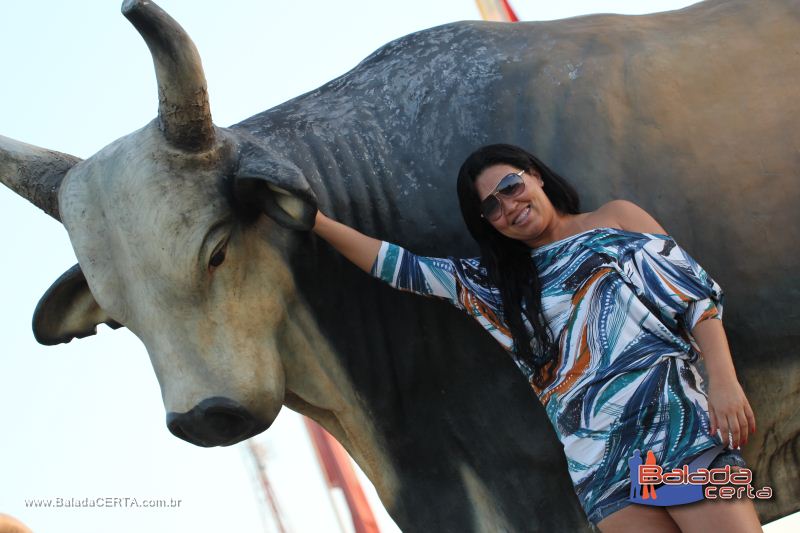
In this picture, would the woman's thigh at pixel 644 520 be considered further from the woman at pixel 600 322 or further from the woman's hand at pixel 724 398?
the woman's hand at pixel 724 398

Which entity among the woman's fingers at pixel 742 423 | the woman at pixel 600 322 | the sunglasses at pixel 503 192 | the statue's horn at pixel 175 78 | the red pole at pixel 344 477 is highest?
the statue's horn at pixel 175 78

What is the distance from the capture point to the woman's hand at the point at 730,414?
8.26 ft

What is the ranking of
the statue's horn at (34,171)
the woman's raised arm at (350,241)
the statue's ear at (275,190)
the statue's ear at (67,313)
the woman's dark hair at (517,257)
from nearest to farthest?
the woman's dark hair at (517,257)
the statue's ear at (275,190)
the woman's raised arm at (350,241)
the statue's horn at (34,171)
the statue's ear at (67,313)

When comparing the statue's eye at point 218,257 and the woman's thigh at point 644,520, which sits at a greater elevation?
the statue's eye at point 218,257

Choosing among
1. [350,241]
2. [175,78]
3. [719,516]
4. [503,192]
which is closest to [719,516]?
[719,516]

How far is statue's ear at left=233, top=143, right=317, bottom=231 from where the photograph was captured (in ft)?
9.86

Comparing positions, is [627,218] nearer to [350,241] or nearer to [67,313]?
[350,241]

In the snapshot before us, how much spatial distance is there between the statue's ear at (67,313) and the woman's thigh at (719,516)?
6.25 feet

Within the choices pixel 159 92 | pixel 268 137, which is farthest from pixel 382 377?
pixel 159 92

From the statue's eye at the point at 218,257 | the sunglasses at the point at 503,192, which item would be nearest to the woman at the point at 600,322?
the sunglasses at the point at 503,192

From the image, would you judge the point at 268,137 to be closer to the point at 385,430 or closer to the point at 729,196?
the point at 385,430

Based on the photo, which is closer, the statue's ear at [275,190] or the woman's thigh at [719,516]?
the woman's thigh at [719,516]

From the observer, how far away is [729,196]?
3.26 m

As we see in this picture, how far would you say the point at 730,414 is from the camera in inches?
99.1
